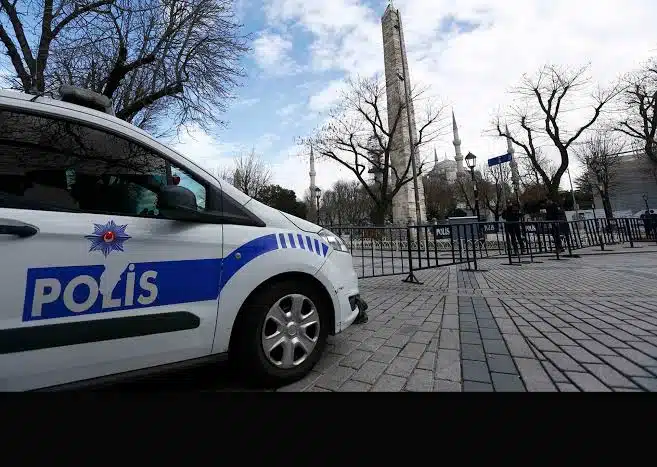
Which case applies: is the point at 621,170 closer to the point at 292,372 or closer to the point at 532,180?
the point at 532,180

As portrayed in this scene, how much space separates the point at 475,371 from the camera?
2.36m

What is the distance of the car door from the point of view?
148cm

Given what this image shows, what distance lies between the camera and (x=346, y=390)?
6.97 feet

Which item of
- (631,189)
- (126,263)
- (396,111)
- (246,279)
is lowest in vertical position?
(246,279)

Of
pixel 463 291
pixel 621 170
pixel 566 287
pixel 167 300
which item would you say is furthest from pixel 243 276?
pixel 621 170

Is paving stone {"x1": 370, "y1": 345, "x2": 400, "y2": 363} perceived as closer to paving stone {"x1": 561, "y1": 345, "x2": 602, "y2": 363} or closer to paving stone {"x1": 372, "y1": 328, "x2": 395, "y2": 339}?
paving stone {"x1": 372, "y1": 328, "x2": 395, "y2": 339}

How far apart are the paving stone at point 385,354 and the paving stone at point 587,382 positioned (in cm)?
131

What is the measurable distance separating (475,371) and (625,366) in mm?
1136

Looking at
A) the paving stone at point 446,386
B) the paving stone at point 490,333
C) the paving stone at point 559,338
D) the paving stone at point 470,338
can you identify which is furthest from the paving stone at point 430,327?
the paving stone at point 446,386

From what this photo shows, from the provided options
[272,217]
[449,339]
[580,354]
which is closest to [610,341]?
[580,354]

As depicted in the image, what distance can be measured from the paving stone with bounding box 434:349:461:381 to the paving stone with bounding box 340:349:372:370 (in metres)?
0.61

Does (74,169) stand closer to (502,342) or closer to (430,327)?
(430,327)

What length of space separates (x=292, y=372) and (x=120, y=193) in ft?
5.56

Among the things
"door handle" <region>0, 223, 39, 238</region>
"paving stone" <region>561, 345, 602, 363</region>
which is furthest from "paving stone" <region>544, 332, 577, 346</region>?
"door handle" <region>0, 223, 39, 238</region>
